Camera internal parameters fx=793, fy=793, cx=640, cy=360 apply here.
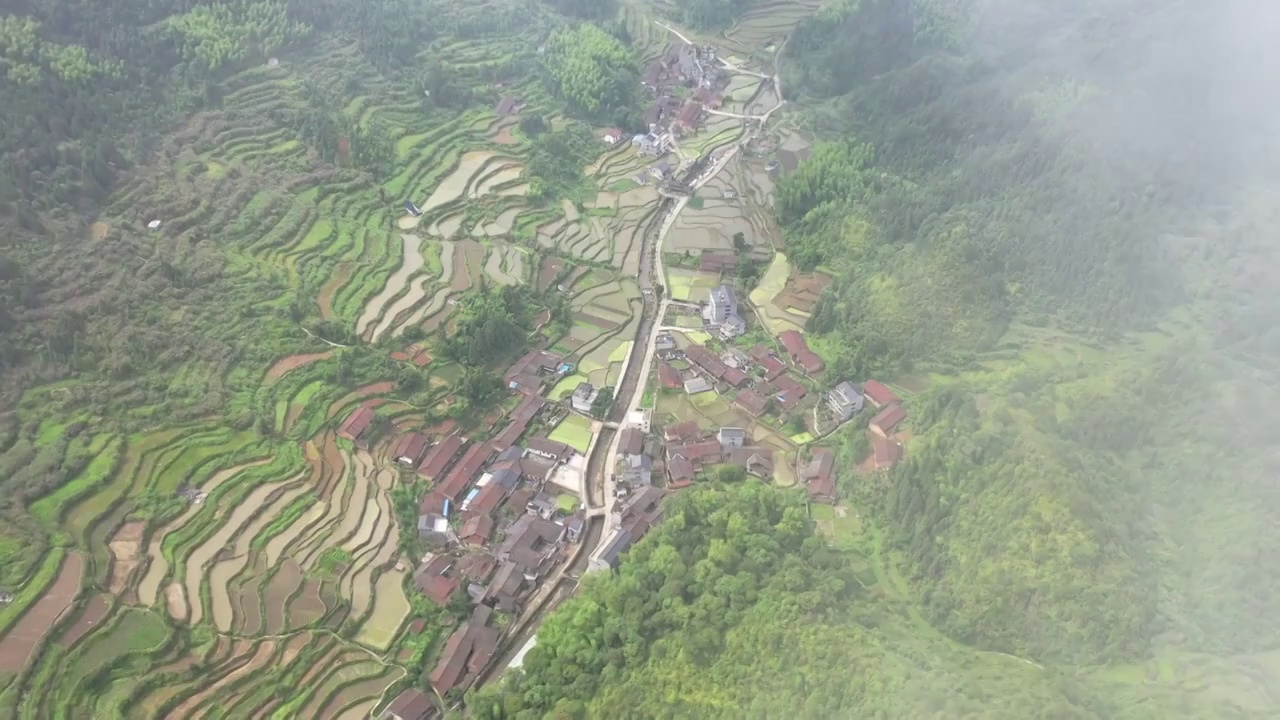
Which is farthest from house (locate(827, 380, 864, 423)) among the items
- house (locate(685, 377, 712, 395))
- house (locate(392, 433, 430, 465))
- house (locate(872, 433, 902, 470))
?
house (locate(392, 433, 430, 465))

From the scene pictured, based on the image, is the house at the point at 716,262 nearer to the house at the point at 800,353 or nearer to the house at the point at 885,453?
the house at the point at 800,353

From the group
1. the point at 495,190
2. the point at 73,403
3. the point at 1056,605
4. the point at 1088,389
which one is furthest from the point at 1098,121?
the point at 73,403

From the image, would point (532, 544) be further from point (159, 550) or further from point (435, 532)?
point (159, 550)

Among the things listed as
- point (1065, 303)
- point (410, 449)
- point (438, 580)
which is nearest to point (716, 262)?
point (1065, 303)

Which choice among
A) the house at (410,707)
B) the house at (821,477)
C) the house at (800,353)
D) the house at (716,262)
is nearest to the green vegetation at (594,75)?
the house at (716,262)

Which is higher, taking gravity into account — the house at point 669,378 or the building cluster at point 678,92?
the building cluster at point 678,92

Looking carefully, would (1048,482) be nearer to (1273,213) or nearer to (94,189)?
(1273,213)

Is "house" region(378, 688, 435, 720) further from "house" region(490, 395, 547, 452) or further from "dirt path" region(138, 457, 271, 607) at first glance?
"house" region(490, 395, 547, 452)
